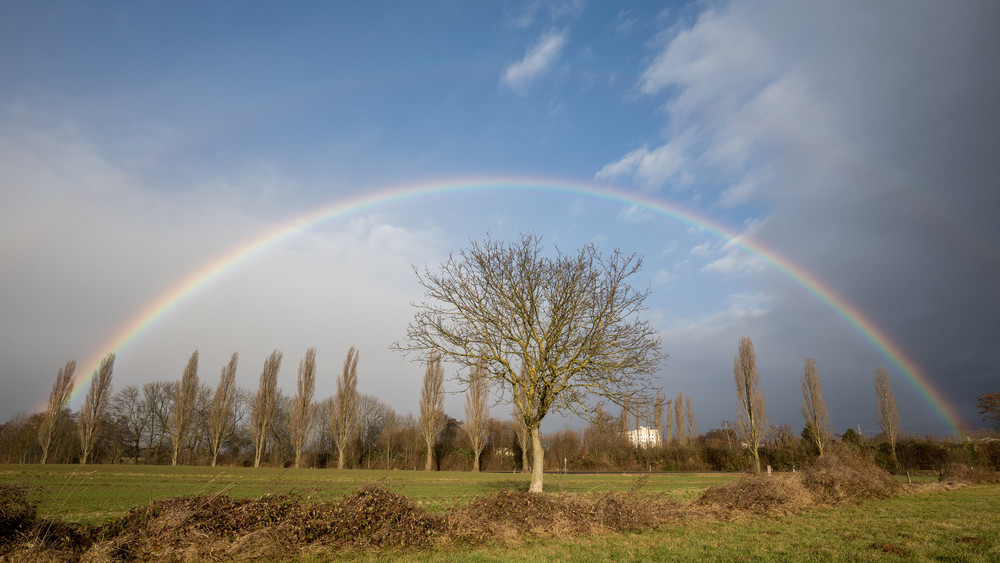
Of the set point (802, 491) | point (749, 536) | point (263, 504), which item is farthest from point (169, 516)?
point (802, 491)

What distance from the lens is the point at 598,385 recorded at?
639 inches

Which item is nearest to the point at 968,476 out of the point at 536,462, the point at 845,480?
the point at 845,480

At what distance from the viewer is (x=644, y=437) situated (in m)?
65.7

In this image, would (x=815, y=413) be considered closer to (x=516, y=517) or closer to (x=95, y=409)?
(x=516, y=517)

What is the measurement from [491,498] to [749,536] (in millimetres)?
4974

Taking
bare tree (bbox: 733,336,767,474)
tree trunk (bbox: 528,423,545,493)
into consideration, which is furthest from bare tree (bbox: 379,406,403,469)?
tree trunk (bbox: 528,423,545,493)

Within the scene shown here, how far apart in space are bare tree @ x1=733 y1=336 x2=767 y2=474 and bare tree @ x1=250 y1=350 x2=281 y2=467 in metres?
47.4

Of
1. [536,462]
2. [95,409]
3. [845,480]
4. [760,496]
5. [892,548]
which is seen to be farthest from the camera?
[95,409]

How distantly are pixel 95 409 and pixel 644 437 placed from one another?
208 feet

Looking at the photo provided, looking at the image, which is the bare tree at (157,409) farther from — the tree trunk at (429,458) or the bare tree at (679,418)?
the bare tree at (679,418)

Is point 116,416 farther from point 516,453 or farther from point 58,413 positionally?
point 516,453

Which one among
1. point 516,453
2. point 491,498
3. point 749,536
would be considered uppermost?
point 491,498

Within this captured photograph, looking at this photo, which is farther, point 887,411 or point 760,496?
point 887,411

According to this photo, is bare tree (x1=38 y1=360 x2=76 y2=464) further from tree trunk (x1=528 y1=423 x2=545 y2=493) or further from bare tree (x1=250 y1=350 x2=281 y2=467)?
tree trunk (x1=528 y1=423 x2=545 y2=493)
